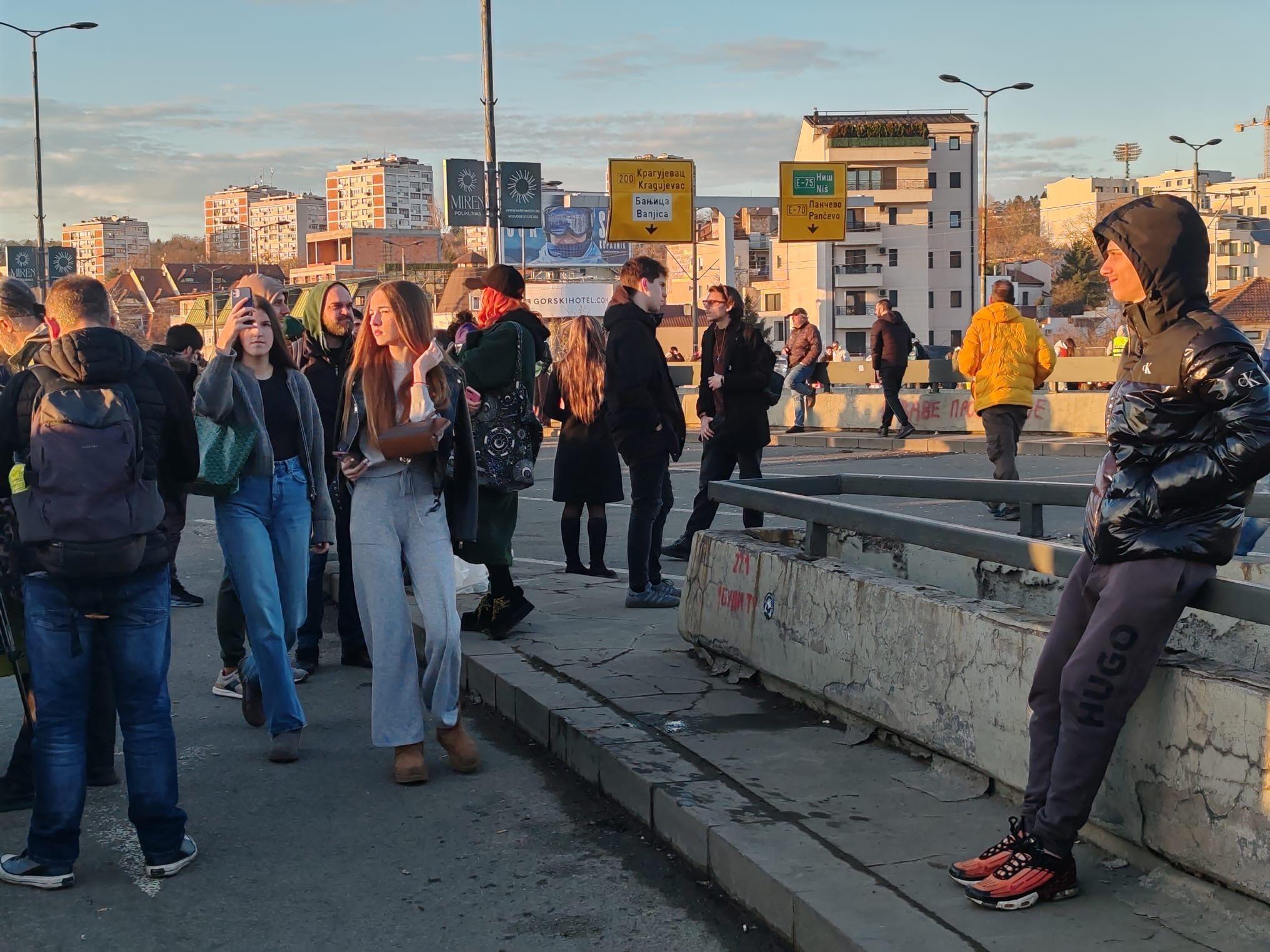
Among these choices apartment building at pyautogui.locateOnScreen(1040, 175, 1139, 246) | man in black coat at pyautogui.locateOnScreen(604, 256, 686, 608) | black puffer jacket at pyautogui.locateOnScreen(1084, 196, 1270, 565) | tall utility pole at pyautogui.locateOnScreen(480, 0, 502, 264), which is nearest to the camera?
black puffer jacket at pyautogui.locateOnScreen(1084, 196, 1270, 565)

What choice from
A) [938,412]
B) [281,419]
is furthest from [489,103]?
[281,419]

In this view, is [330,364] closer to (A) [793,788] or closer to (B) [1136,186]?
(A) [793,788]

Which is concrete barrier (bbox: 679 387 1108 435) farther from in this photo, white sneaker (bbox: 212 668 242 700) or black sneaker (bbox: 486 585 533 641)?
white sneaker (bbox: 212 668 242 700)

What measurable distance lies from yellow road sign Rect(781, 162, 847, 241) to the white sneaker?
1212 inches

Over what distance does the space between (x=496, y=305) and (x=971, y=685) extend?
150 inches

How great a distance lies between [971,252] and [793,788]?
106767 mm

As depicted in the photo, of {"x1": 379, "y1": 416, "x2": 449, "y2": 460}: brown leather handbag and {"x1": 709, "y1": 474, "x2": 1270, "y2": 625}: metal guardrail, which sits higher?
{"x1": 379, "y1": 416, "x2": 449, "y2": 460}: brown leather handbag

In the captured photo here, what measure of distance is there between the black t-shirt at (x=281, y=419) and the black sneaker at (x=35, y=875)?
2019 millimetres

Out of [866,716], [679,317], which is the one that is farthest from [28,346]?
[679,317]

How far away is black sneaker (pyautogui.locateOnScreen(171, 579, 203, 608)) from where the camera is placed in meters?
9.38

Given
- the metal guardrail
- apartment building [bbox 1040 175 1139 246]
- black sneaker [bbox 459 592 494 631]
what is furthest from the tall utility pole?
apartment building [bbox 1040 175 1139 246]

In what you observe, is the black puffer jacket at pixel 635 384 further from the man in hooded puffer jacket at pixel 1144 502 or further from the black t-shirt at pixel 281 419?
the man in hooded puffer jacket at pixel 1144 502

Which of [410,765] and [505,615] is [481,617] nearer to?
[505,615]

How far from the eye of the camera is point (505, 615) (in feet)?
24.3
